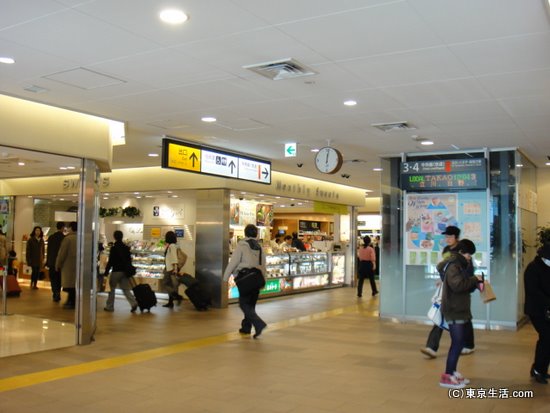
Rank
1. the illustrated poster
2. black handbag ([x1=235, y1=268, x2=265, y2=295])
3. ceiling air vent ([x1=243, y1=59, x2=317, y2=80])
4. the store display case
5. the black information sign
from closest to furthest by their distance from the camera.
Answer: ceiling air vent ([x1=243, y1=59, x2=317, y2=80]) < black handbag ([x1=235, y1=268, x2=265, y2=295]) < the black information sign < the illustrated poster < the store display case

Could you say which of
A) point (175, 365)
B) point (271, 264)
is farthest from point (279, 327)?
point (271, 264)

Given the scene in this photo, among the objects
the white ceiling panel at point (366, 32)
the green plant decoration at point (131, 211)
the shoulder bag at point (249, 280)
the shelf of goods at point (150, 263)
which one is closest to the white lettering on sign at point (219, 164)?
the shoulder bag at point (249, 280)

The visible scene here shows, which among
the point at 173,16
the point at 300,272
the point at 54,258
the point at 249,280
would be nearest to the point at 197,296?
the point at 249,280

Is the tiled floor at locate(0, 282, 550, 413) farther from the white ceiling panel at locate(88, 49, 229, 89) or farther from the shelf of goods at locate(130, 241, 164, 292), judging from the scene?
the shelf of goods at locate(130, 241, 164, 292)

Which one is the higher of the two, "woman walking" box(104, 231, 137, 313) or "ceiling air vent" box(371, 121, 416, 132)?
"ceiling air vent" box(371, 121, 416, 132)

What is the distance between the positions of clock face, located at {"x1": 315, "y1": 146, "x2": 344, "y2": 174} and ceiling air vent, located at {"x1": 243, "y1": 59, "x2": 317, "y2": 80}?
3.11 metres

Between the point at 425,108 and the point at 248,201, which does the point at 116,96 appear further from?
the point at 248,201

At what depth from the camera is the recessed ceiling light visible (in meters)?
4.08

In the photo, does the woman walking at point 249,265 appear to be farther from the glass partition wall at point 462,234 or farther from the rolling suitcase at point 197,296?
the glass partition wall at point 462,234

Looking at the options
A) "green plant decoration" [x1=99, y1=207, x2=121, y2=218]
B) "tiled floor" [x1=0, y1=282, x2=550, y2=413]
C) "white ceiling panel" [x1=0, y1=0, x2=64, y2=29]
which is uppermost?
"white ceiling panel" [x1=0, y1=0, x2=64, y2=29]

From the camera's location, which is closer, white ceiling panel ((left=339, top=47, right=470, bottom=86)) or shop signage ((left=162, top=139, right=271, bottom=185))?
white ceiling panel ((left=339, top=47, right=470, bottom=86))

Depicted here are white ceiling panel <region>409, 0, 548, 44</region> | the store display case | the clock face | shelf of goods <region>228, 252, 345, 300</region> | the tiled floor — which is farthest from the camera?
the store display case

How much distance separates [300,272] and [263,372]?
28.6ft

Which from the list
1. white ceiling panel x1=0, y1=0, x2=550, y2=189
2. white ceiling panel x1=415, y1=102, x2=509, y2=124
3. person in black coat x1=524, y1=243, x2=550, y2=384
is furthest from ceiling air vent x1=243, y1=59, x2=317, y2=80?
person in black coat x1=524, y1=243, x2=550, y2=384
